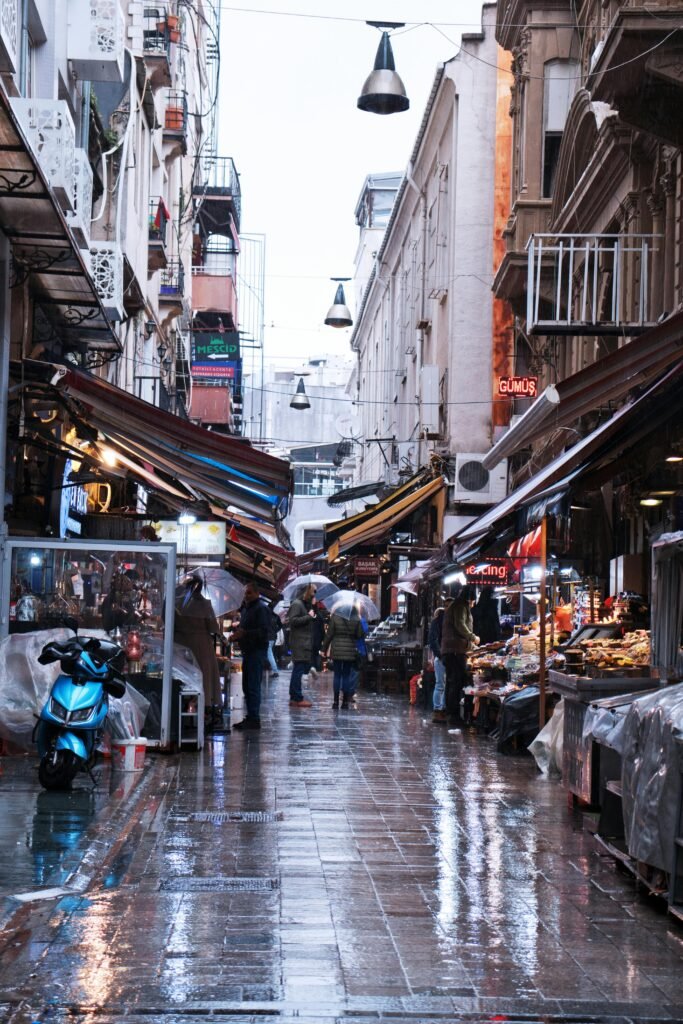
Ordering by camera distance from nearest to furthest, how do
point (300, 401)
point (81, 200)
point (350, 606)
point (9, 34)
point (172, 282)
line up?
1. point (9, 34)
2. point (81, 200)
3. point (350, 606)
4. point (172, 282)
5. point (300, 401)

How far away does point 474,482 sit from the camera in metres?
31.3

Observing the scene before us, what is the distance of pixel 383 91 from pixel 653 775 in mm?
13813

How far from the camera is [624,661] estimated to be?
1490 cm

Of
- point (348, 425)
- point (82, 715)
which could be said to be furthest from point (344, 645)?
point (348, 425)

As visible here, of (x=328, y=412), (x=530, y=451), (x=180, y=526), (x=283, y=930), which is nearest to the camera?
(x=283, y=930)

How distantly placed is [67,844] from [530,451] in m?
18.1

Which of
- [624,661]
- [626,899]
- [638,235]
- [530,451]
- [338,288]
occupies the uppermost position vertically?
[338,288]

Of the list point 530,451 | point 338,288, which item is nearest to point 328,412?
point 338,288

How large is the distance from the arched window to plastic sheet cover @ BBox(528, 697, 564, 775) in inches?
470

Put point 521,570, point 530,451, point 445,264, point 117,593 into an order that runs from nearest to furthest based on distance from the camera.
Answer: point 117,593 → point 521,570 → point 530,451 → point 445,264

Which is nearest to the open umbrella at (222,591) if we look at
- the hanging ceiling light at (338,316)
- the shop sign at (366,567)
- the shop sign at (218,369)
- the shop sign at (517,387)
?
the shop sign at (517,387)

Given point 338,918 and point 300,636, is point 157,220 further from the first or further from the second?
point 338,918

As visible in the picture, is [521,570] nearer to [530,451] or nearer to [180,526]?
[530,451]

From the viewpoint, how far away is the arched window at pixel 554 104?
81.2 feet
